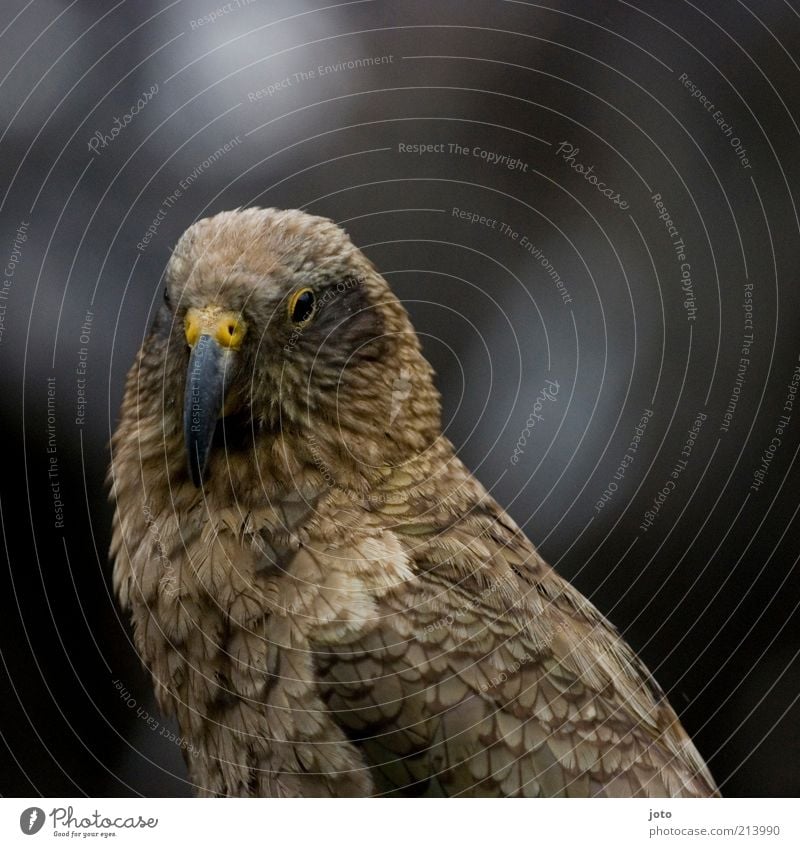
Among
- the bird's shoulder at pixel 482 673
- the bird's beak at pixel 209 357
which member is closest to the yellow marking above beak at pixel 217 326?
the bird's beak at pixel 209 357

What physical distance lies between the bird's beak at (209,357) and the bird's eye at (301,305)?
0.18ft

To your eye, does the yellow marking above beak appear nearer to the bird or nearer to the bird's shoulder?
the bird

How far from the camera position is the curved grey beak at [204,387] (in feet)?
2.25

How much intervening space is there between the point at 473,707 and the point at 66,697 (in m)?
0.45

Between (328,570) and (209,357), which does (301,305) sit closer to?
(209,357)

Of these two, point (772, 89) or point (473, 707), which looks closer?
point (473, 707)

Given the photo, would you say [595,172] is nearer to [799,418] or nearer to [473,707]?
[799,418]

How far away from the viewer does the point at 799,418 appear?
886mm

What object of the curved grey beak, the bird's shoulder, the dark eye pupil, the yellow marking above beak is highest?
the dark eye pupil

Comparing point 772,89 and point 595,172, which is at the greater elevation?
point 772,89

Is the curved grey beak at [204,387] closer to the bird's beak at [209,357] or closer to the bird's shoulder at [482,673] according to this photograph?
the bird's beak at [209,357]

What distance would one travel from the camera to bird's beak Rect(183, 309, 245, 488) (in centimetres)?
68

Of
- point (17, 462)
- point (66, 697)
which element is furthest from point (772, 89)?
point (66, 697)

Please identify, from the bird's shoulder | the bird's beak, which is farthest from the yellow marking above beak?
the bird's shoulder
